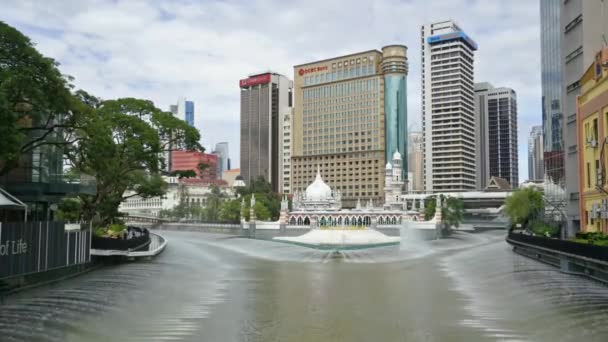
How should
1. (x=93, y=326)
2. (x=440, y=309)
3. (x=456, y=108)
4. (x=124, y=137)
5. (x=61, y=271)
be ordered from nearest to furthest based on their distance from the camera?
(x=93, y=326) < (x=440, y=309) < (x=61, y=271) < (x=124, y=137) < (x=456, y=108)

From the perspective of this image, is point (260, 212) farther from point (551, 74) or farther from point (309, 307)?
point (309, 307)

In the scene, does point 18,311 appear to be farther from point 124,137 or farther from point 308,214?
point 308,214

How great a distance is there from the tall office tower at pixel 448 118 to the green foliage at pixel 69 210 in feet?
482

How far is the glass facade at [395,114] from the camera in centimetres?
18538

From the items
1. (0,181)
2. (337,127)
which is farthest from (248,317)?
(337,127)

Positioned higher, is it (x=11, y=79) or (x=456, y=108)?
(x=456, y=108)

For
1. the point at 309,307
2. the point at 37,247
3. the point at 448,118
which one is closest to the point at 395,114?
the point at 448,118

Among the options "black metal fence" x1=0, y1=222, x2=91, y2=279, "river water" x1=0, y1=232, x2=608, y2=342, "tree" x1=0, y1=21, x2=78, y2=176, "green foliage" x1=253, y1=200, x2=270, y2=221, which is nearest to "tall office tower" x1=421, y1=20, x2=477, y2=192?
"green foliage" x1=253, y1=200, x2=270, y2=221

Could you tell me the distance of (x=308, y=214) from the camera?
126m

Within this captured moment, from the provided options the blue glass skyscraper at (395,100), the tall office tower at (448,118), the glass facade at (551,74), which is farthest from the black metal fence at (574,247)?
the tall office tower at (448,118)

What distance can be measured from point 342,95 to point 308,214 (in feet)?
263

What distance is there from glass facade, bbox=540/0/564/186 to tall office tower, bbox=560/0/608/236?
20.0 metres

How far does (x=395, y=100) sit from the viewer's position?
18625 cm

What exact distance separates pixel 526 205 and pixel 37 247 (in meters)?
74.2
